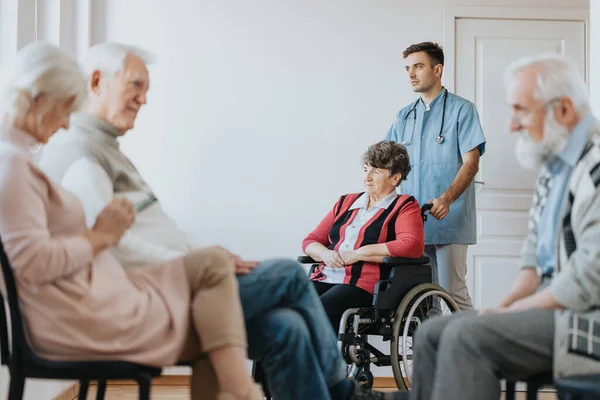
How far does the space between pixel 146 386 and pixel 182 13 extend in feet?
10.7

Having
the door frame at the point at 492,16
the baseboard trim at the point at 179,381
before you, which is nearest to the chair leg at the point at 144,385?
the baseboard trim at the point at 179,381

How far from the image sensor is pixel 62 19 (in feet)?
12.3

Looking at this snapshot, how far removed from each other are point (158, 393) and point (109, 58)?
2.51m

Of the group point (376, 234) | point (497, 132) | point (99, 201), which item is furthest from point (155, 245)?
point (497, 132)

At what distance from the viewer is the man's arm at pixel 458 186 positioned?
140 inches

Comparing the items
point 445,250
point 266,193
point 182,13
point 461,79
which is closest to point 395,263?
point 445,250

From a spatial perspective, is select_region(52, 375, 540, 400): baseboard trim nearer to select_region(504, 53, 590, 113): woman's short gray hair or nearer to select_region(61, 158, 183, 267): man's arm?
select_region(61, 158, 183, 267): man's arm

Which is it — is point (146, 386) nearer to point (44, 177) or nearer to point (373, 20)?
point (44, 177)

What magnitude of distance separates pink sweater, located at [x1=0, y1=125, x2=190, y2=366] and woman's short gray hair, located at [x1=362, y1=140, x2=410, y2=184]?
1926 millimetres

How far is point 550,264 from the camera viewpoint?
1718mm

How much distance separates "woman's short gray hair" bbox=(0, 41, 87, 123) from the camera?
5.09ft

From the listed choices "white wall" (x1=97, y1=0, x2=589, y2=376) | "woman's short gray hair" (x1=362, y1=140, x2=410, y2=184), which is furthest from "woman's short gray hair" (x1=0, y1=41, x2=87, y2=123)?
"white wall" (x1=97, y1=0, x2=589, y2=376)

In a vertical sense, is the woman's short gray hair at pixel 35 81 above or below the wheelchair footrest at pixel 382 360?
above

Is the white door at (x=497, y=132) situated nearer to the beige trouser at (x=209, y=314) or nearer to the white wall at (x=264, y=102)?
the white wall at (x=264, y=102)
